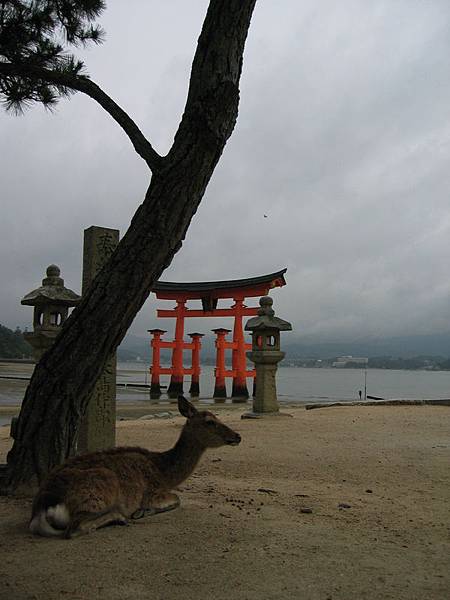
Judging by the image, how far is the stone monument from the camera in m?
6.21

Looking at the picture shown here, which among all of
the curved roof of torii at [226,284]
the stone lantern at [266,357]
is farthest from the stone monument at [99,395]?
the curved roof of torii at [226,284]

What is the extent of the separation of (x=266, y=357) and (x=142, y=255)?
25.6 feet

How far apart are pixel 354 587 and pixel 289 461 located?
347 centimetres

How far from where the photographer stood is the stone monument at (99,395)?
20.4 feet

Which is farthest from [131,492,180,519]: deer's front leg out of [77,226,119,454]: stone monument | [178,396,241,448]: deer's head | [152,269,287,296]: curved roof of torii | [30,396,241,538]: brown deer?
[152,269,287,296]: curved roof of torii

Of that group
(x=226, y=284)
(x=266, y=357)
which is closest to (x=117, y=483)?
(x=266, y=357)

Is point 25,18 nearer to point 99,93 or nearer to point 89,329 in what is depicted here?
point 99,93

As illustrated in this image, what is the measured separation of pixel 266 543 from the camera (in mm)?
3029

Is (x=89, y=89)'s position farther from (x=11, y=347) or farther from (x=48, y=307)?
(x=11, y=347)

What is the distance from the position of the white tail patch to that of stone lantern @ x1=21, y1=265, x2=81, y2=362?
4.84 m

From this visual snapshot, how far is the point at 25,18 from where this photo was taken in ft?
14.6

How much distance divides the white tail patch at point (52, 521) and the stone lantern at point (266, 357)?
8009mm

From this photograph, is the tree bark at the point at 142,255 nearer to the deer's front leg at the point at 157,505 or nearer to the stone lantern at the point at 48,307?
the deer's front leg at the point at 157,505

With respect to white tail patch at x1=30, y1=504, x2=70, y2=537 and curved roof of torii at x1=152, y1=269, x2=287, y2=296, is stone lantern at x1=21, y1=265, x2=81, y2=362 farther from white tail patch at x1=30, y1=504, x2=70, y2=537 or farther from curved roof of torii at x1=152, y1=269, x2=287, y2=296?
curved roof of torii at x1=152, y1=269, x2=287, y2=296
